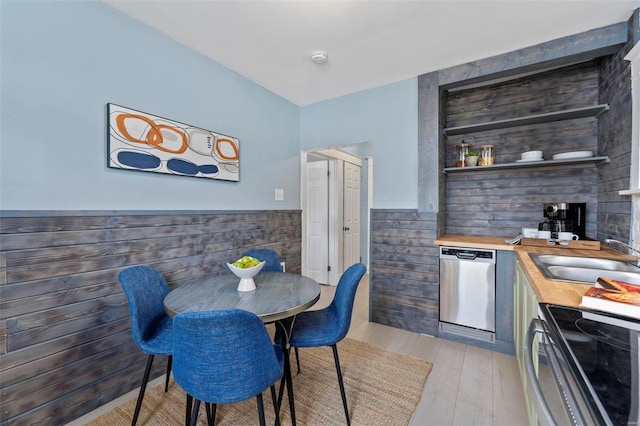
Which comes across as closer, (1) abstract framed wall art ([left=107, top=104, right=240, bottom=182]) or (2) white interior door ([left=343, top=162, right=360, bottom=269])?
(1) abstract framed wall art ([left=107, top=104, right=240, bottom=182])

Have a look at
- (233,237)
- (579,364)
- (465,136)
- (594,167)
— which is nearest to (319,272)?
(233,237)

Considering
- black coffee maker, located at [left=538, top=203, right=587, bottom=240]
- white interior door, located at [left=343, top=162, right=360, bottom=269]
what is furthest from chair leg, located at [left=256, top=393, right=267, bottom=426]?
white interior door, located at [left=343, top=162, right=360, bottom=269]

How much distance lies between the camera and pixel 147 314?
1.69m

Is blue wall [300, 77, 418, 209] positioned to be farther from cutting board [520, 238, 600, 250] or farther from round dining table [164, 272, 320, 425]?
round dining table [164, 272, 320, 425]

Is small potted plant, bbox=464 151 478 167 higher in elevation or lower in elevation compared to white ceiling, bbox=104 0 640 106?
lower

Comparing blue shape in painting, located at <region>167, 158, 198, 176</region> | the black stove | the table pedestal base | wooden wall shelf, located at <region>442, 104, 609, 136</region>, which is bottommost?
the table pedestal base

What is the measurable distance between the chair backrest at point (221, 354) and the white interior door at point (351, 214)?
3499 mm

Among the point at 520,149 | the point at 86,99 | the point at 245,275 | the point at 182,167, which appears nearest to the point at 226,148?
the point at 182,167

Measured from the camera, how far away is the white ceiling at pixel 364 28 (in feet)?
6.00

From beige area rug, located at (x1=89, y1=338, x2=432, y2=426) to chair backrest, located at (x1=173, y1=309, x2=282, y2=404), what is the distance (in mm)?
730

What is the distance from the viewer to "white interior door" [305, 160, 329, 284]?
4.38 metres

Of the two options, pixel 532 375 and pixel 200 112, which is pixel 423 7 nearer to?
pixel 200 112

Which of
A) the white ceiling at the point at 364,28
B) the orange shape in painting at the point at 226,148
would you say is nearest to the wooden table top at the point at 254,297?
the orange shape in painting at the point at 226,148

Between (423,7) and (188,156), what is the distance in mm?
2022
